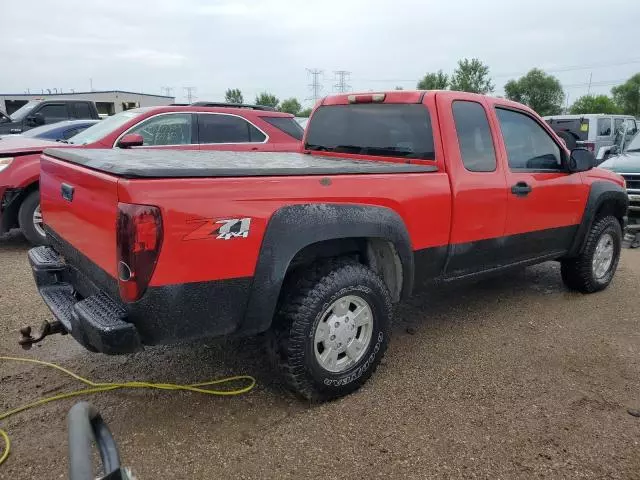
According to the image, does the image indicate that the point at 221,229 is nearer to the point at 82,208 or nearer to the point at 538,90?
the point at 82,208

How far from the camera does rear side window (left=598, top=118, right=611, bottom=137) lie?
15.0m

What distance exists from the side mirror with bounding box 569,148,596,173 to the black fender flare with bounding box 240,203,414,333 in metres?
2.28

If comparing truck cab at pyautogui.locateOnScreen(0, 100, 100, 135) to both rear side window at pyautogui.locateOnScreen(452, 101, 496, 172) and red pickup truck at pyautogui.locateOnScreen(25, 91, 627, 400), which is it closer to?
red pickup truck at pyautogui.locateOnScreen(25, 91, 627, 400)

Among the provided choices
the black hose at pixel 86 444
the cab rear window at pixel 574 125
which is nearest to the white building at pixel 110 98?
the cab rear window at pixel 574 125

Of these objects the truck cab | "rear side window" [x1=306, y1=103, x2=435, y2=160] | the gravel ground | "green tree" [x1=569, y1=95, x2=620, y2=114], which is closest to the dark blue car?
the truck cab

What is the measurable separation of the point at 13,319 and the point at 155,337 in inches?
98.3

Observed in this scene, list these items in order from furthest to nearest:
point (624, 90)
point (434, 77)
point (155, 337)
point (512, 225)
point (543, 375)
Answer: point (624, 90), point (434, 77), point (512, 225), point (543, 375), point (155, 337)

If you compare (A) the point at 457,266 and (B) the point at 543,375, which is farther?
(A) the point at 457,266

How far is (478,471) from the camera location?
2.55 m

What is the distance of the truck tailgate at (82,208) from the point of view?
245 cm

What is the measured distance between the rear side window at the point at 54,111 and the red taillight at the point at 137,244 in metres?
12.0

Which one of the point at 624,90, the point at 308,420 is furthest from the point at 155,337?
the point at 624,90

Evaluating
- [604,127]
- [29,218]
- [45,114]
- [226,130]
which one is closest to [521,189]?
[226,130]

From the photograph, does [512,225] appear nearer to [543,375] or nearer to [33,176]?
[543,375]
